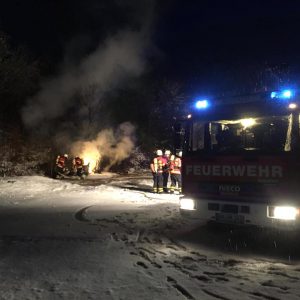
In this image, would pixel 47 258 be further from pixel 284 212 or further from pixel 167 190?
pixel 167 190

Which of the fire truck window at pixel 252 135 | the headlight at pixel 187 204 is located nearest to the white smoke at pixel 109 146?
the headlight at pixel 187 204

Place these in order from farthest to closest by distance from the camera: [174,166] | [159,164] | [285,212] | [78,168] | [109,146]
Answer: [109,146]
[78,168]
[174,166]
[159,164]
[285,212]

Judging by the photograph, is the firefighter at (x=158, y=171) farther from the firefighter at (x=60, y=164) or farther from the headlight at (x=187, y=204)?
the firefighter at (x=60, y=164)

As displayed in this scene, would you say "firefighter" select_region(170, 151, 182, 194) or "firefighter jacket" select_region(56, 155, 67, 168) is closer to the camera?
"firefighter" select_region(170, 151, 182, 194)

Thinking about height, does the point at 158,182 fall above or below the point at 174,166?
below

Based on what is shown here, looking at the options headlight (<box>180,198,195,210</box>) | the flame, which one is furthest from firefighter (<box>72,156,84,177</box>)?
headlight (<box>180,198,195,210</box>)

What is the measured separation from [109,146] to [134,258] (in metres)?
25.6

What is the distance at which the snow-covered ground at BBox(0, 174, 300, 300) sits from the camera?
5277 millimetres

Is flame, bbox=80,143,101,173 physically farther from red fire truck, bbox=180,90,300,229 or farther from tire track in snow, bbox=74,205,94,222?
red fire truck, bbox=180,90,300,229

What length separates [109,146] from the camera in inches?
1267

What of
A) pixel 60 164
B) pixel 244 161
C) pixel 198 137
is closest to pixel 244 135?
pixel 244 161

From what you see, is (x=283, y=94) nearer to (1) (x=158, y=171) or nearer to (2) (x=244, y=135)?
(2) (x=244, y=135)

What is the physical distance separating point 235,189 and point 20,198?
30.9ft

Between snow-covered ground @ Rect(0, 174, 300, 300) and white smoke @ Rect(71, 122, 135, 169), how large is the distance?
1826cm
